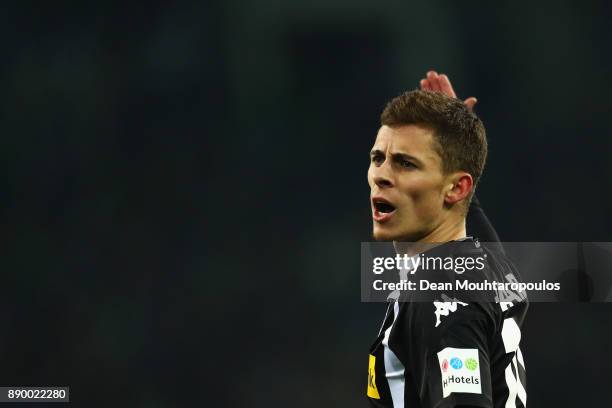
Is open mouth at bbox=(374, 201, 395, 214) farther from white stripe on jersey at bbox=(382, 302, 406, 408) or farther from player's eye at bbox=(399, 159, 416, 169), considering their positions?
white stripe on jersey at bbox=(382, 302, 406, 408)

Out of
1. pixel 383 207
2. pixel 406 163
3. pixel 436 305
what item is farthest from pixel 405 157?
pixel 436 305

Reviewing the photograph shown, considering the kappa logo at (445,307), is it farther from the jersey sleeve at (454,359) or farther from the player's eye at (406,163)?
the player's eye at (406,163)

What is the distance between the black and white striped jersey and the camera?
189cm

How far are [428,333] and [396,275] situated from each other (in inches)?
47.6

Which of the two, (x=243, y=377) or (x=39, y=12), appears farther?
(x=39, y=12)

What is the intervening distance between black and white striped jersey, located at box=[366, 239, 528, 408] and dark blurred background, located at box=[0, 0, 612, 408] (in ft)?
15.3

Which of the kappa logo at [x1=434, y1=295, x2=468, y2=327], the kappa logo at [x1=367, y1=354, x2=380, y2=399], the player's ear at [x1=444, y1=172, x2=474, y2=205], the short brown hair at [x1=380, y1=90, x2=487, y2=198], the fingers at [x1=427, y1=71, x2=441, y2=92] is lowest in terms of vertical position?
the kappa logo at [x1=367, y1=354, x2=380, y2=399]

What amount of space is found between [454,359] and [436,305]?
0.51ft

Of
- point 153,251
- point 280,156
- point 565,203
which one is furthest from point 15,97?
point 565,203

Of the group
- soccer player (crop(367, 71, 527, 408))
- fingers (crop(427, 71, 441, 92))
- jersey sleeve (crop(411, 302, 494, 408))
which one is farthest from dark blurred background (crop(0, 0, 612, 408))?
jersey sleeve (crop(411, 302, 494, 408))

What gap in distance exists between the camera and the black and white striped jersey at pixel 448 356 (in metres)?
1.89

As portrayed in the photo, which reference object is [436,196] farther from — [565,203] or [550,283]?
[565,203]

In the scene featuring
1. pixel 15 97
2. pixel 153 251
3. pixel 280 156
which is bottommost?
pixel 153 251

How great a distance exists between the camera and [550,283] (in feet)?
12.4
